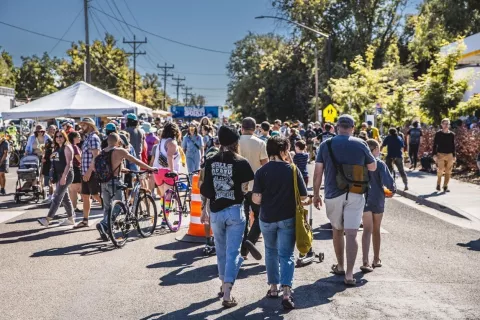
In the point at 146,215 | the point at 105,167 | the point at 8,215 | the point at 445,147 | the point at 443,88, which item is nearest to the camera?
the point at 105,167

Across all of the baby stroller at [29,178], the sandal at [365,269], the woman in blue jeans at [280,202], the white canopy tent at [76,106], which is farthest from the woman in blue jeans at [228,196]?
the white canopy tent at [76,106]

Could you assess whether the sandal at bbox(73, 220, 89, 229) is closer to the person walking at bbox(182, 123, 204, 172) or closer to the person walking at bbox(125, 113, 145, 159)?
the person walking at bbox(125, 113, 145, 159)

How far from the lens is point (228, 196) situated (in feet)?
21.6

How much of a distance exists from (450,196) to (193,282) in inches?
413

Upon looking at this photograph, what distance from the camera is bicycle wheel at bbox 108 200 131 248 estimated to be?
9.59 metres

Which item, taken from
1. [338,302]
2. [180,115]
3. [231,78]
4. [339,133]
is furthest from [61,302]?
[231,78]

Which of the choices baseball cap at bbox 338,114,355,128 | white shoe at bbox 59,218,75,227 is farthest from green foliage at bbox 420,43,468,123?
baseball cap at bbox 338,114,355,128

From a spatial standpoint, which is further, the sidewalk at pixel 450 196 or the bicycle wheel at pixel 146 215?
the sidewalk at pixel 450 196

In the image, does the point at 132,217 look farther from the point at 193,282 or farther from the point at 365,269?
the point at 365,269

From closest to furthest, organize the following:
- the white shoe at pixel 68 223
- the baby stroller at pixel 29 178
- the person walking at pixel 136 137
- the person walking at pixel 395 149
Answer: the white shoe at pixel 68 223 < the person walking at pixel 136 137 < the baby stroller at pixel 29 178 < the person walking at pixel 395 149

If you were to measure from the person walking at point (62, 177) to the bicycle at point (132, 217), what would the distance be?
163cm

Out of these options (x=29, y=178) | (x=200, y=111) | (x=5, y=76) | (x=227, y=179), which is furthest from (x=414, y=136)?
(x=5, y=76)

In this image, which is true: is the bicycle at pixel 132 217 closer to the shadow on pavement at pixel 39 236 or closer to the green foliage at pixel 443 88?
the shadow on pavement at pixel 39 236

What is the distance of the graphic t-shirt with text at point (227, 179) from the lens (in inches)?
259
